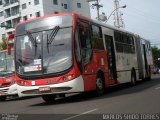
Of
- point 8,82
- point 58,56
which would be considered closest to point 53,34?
point 58,56

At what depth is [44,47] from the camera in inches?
Result: 610

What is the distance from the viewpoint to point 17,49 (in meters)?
16.1

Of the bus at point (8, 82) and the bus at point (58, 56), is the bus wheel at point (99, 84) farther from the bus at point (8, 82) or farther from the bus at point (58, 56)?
the bus at point (8, 82)

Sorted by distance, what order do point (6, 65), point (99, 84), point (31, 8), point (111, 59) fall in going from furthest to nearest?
point (31, 8)
point (6, 65)
point (111, 59)
point (99, 84)

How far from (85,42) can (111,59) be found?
3.93m

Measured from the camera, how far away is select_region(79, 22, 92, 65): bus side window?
15.8 meters

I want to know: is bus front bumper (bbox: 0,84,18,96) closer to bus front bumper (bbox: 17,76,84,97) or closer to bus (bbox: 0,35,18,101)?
bus (bbox: 0,35,18,101)

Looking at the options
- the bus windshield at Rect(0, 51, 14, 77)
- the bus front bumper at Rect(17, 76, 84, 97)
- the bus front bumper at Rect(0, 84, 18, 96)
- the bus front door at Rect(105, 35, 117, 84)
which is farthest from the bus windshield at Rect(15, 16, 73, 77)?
the bus windshield at Rect(0, 51, 14, 77)

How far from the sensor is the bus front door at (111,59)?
62.9 ft

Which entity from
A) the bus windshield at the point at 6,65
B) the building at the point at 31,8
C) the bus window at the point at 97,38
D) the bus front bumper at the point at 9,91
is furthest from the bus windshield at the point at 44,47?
the building at the point at 31,8

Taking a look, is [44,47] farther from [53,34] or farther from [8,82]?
[8,82]

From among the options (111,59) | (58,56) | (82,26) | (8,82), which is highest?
(82,26)

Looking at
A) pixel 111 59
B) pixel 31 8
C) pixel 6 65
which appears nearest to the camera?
pixel 111 59

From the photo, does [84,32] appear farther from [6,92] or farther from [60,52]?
[6,92]
